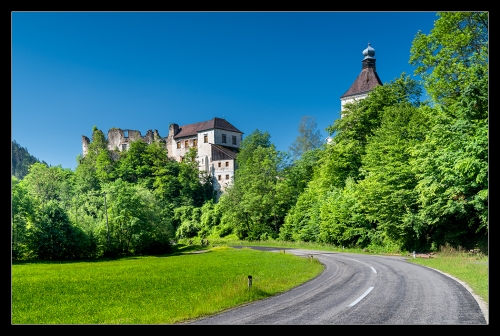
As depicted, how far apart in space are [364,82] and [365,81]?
257 mm

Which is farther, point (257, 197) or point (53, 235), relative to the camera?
point (257, 197)

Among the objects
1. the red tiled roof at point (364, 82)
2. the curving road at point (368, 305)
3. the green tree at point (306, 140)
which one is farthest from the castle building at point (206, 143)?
the curving road at point (368, 305)

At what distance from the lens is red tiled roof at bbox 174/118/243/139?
63.5 metres

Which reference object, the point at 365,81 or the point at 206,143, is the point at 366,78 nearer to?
the point at 365,81

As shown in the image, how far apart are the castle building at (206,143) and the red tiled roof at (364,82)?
17950mm

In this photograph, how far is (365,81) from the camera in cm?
5534

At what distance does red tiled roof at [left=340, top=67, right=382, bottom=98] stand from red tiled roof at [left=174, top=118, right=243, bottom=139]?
724 inches

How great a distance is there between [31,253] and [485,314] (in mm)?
36957

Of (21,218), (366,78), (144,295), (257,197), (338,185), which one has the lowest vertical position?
(144,295)

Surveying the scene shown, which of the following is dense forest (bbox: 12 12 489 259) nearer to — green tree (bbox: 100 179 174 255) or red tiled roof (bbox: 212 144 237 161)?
green tree (bbox: 100 179 174 255)

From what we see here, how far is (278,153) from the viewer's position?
1889 inches

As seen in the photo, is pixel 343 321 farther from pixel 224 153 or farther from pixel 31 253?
pixel 224 153

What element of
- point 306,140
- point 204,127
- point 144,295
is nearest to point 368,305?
point 144,295
